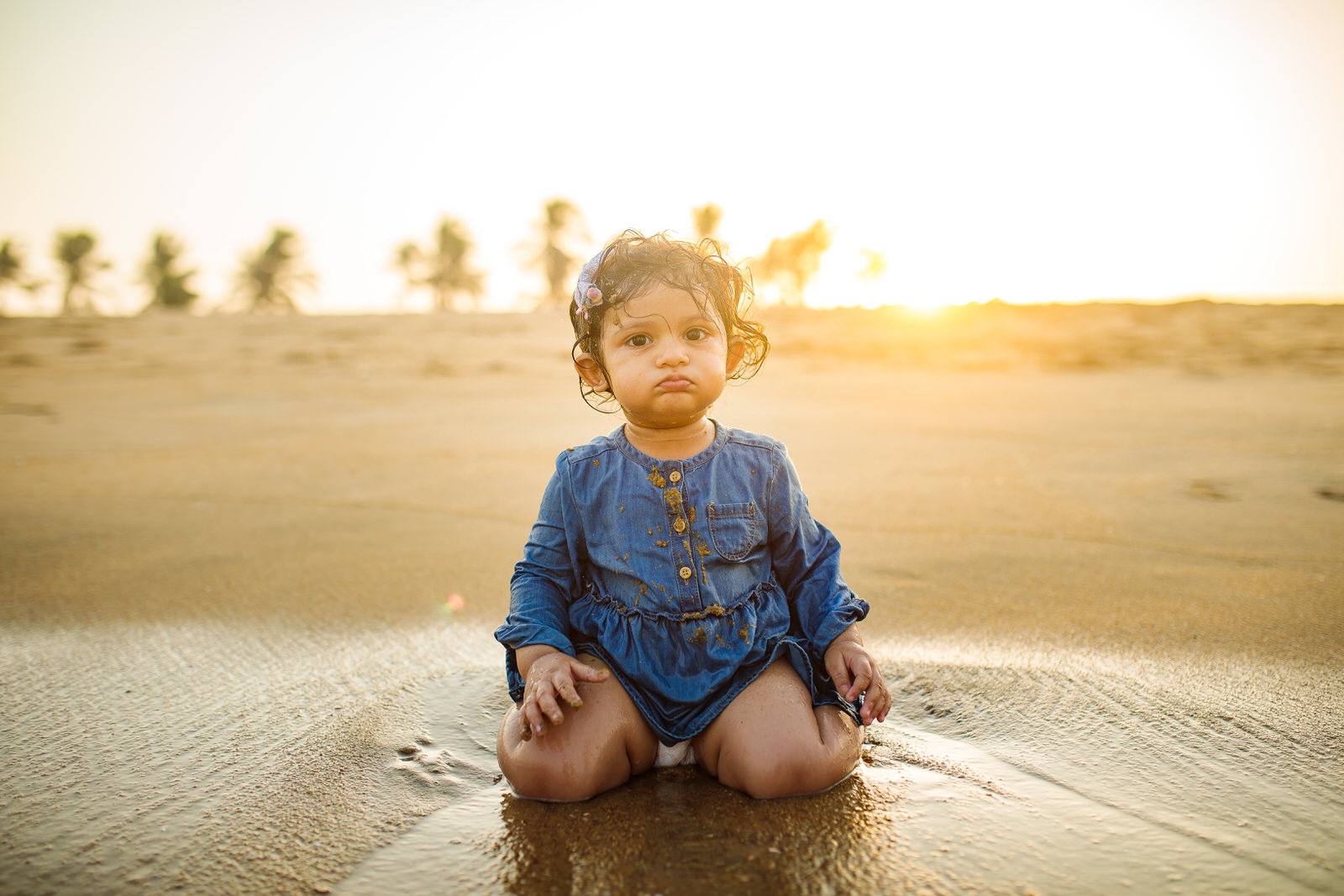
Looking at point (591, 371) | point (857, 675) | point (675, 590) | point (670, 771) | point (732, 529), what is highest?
point (591, 371)

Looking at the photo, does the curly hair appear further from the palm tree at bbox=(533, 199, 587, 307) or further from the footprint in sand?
the palm tree at bbox=(533, 199, 587, 307)

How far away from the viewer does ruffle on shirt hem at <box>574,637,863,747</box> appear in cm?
166

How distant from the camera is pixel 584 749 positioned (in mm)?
1562

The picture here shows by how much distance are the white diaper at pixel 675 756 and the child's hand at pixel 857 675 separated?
330mm

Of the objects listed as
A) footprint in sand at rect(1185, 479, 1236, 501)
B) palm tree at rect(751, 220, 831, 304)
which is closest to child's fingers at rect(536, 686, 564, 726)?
footprint in sand at rect(1185, 479, 1236, 501)

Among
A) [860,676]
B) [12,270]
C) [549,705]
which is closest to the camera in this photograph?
[549,705]

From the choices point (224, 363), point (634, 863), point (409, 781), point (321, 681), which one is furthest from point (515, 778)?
point (224, 363)

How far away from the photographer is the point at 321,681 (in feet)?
6.93

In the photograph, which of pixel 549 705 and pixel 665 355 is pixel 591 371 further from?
pixel 549 705

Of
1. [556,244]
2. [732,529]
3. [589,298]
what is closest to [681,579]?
[732,529]

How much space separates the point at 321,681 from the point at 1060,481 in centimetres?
360

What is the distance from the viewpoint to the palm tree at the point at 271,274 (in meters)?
37.1

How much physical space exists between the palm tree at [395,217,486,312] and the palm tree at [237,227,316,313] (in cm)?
481

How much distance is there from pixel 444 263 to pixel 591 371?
38344mm
